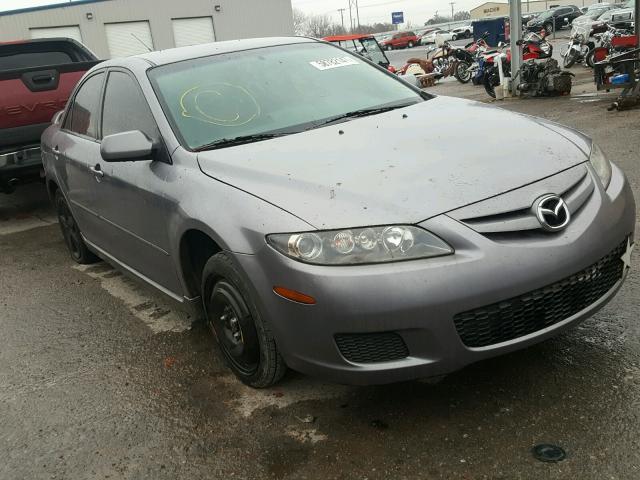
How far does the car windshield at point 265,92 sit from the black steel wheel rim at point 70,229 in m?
2.05

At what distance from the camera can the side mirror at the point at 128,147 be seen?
3230 mm

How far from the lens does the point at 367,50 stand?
20.3m

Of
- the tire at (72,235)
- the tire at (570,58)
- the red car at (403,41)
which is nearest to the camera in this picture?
the tire at (72,235)

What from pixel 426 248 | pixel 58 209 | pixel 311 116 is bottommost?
pixel 58 209

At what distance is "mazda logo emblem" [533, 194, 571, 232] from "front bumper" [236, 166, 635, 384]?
0.04 meters

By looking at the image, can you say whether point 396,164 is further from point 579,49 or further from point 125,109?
point 579,49

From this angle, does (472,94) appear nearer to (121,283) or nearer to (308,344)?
(121,283)

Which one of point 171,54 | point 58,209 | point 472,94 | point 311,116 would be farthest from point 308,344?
point 472,94

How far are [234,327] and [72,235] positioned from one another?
2976mm

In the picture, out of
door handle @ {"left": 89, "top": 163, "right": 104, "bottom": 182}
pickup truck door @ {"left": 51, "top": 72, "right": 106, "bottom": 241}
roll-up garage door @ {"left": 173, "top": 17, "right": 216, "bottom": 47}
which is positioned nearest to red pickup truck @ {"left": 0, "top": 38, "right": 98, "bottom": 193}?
pickup truck door @ {"left": 51, "top": 72, "right": 106, "bottom": 241}

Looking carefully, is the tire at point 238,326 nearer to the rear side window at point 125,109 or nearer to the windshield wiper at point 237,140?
the windshield wiper at point 237,140

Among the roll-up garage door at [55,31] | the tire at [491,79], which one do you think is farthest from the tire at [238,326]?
the roll-up garage door at [55,31]

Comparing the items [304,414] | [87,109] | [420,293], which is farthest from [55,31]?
[420,293]

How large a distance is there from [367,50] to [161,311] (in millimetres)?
17452
